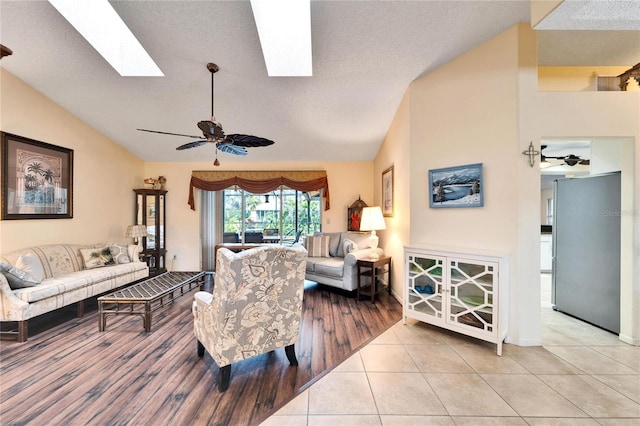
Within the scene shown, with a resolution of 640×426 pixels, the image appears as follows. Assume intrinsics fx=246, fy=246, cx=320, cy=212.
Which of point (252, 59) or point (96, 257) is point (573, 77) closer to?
point (252, 59)

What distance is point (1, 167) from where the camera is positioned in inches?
124

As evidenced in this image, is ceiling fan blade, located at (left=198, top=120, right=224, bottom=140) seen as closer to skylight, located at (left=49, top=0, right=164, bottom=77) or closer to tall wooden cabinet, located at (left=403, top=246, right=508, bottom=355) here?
skylight, located at (left=49, top=0, right=164, bottom=77)

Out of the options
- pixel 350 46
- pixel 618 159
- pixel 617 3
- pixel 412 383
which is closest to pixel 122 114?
pixel 350 46

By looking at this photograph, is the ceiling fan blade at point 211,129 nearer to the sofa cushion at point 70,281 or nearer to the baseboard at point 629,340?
the sofa cushion at point 70,281

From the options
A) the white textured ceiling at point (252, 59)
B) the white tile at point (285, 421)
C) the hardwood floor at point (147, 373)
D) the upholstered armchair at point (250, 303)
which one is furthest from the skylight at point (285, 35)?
the white tile at point (285, 421)

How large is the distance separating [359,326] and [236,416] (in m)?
1.64

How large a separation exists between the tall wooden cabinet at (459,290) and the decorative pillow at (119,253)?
14.8ft

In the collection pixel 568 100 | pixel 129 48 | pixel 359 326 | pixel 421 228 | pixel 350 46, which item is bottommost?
pixel 359 326

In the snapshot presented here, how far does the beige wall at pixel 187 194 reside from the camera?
562cm

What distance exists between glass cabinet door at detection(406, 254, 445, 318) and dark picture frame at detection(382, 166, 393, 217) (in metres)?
1.45

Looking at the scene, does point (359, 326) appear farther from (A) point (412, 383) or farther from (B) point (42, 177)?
(B) point (42, 177)

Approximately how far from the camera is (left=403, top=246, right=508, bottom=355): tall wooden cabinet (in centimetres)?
227

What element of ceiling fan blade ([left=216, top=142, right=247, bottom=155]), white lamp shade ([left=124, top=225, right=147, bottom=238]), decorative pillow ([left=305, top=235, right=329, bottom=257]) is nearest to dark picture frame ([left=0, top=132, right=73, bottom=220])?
white lamp shade ([left=124, top=225, right=147, bottom=238])

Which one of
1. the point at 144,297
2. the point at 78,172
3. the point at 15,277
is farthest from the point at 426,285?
the point at 78,172
